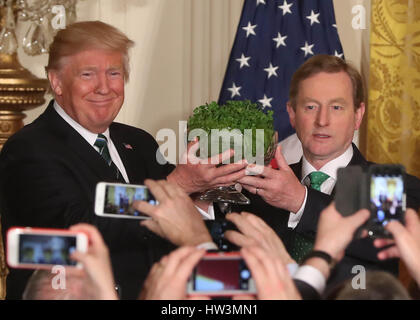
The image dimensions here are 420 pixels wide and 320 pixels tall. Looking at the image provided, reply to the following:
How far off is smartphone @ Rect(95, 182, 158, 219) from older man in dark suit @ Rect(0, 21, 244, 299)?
30 cm

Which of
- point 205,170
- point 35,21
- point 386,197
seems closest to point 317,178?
point 205,170

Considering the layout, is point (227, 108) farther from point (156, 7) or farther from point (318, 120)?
point (156, 7)

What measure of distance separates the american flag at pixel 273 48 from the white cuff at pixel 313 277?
8.46 feet

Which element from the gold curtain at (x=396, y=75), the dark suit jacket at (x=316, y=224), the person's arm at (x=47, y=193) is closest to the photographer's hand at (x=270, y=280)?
the dark suit jacket at (x=316, y=224)

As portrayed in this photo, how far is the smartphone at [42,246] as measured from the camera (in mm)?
1222

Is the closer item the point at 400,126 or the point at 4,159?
the point at 4,159

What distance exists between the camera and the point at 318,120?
2340 mm

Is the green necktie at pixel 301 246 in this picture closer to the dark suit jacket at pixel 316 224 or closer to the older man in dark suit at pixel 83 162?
the dark suit jacket at pixel 316 224

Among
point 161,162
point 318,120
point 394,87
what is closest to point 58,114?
point 161,162

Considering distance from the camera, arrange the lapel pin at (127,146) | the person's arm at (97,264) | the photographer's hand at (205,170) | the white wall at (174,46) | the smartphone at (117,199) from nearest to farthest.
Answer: the person's arm at (97,264)
the smartphone at (117,199)
the photographer's hand at (205,170)
the lapel pin at (127,146)
the white wall at (174,46)

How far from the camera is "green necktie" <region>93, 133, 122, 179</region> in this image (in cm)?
222

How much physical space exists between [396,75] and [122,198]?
2.72m

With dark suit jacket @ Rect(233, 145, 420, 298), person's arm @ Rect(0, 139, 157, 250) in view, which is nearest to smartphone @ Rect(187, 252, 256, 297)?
dark suit jacket @ Rect(233, 145, 420, 298)

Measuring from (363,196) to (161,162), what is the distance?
50.8 inches
